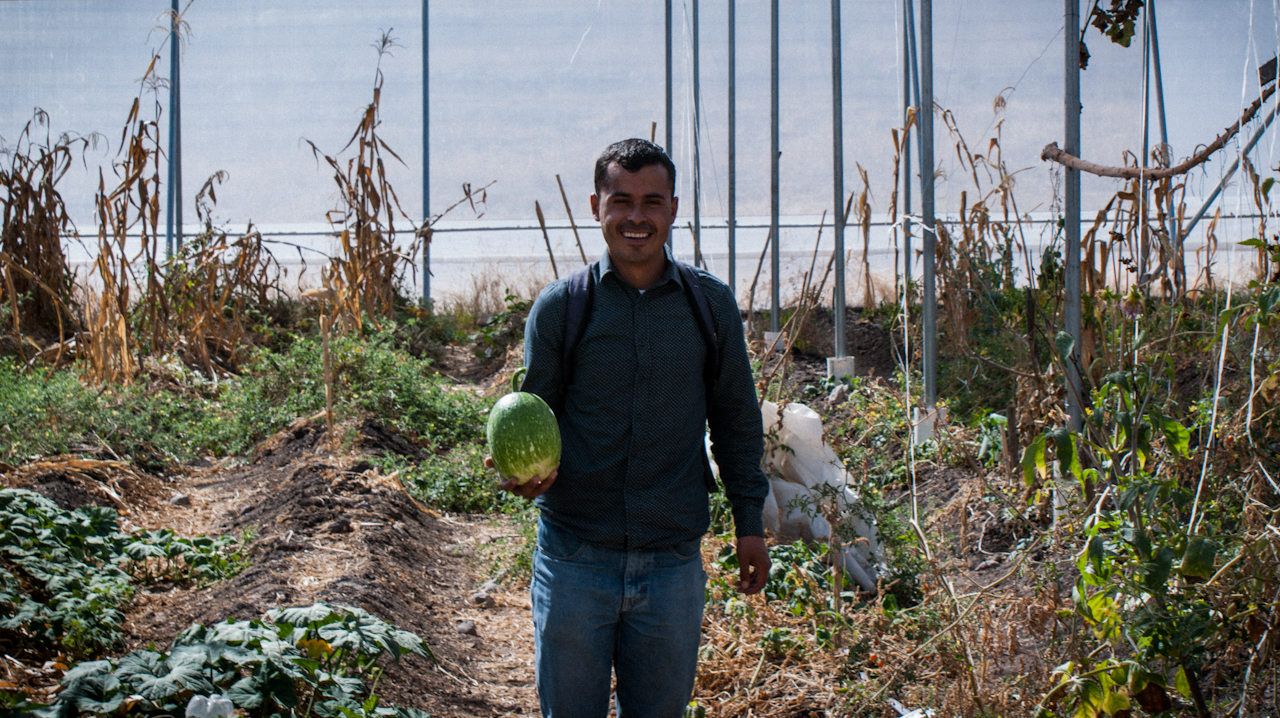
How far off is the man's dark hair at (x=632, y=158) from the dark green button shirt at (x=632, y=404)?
0.17 metres

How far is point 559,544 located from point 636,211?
665 mm

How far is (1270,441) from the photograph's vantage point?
259 cm

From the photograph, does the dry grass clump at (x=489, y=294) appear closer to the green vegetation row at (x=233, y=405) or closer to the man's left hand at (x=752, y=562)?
the green vegetation row at (x=233, y=405)

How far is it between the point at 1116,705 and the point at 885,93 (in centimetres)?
1030

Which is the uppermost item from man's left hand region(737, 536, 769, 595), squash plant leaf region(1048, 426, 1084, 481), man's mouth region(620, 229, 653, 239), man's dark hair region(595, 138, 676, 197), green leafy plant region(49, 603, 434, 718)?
man's dark hair region(595, 138, 676, 197)

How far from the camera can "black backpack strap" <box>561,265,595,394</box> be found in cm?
198

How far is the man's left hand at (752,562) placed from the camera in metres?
2.07

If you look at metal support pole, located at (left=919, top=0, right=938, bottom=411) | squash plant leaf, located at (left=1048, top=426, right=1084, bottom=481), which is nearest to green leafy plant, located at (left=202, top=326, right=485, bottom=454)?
metal support pole, located at (left=919, top=0, right=938, bottom=411)

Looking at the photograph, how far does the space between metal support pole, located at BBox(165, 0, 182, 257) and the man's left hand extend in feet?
29.8

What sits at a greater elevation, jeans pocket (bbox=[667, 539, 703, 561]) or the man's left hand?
jeans pocket (bbox=[667, 539, 703, 561])

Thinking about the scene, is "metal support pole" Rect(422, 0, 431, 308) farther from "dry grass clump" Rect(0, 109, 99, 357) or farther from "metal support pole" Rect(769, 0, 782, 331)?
"metal support pole" Rect(769, 0, 782, 331)

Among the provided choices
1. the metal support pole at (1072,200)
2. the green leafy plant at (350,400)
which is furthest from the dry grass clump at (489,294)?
the metal support pole at (1072,200)

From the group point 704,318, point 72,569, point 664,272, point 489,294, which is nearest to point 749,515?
point 704,318

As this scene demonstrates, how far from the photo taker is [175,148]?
34.4 ft
